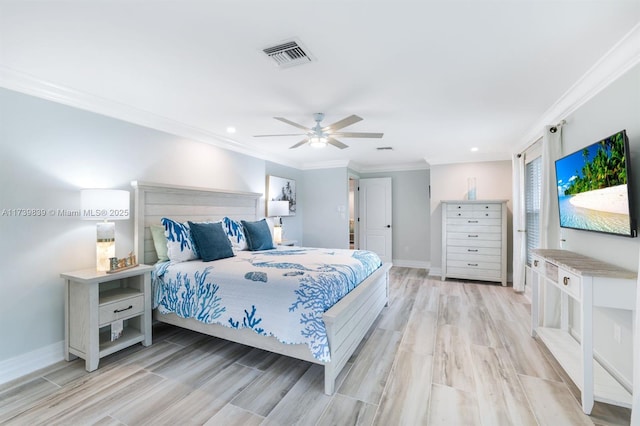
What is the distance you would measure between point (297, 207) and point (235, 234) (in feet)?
8.45

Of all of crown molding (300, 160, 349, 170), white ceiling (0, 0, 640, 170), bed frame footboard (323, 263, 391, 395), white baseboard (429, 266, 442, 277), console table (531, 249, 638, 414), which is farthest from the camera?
crown molding (300, 160, 349, 170)

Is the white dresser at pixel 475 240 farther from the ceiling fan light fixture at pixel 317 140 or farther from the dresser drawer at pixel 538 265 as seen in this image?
the ceiling fan light fixture at pixel 317 140

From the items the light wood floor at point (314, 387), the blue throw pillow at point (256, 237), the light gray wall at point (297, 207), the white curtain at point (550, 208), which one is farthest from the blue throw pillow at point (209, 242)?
the white curtain at point (550, 208)

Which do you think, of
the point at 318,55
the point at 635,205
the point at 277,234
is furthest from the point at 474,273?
the point at 318,55

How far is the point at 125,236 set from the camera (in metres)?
2.97

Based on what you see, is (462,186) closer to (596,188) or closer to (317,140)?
(596,188)

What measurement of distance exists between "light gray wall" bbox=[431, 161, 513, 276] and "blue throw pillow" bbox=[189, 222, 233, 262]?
14.1 ft

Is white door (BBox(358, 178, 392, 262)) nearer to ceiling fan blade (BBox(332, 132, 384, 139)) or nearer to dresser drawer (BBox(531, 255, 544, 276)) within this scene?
ceiling fan blade (BBox(332, 132, 384, 139))

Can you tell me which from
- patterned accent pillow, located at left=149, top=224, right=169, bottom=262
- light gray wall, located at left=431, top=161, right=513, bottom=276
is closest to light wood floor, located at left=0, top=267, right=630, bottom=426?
patterned accent pillow, located at left=149, top=224, right=169, bottom=262

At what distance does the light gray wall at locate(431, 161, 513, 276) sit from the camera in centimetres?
527

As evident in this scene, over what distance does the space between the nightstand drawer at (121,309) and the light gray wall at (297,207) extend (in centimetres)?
321

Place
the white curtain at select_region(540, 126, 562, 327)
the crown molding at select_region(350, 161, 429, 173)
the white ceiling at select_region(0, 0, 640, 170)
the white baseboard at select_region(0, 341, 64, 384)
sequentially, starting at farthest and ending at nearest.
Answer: the crown molding at select_region(350, 161, 429, 173), the white curtain at select_region(540, 126, 562, 327), the white baseboard at select_region(0, 341, 64, 384), the white ceiling at select_region(0, 0, 640, 170)

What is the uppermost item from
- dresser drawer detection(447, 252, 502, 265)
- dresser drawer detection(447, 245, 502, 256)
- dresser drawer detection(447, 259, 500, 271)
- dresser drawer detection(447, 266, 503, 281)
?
dresser drawer detection(447, 245, 502, 256)

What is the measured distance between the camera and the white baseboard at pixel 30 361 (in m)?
2.15
